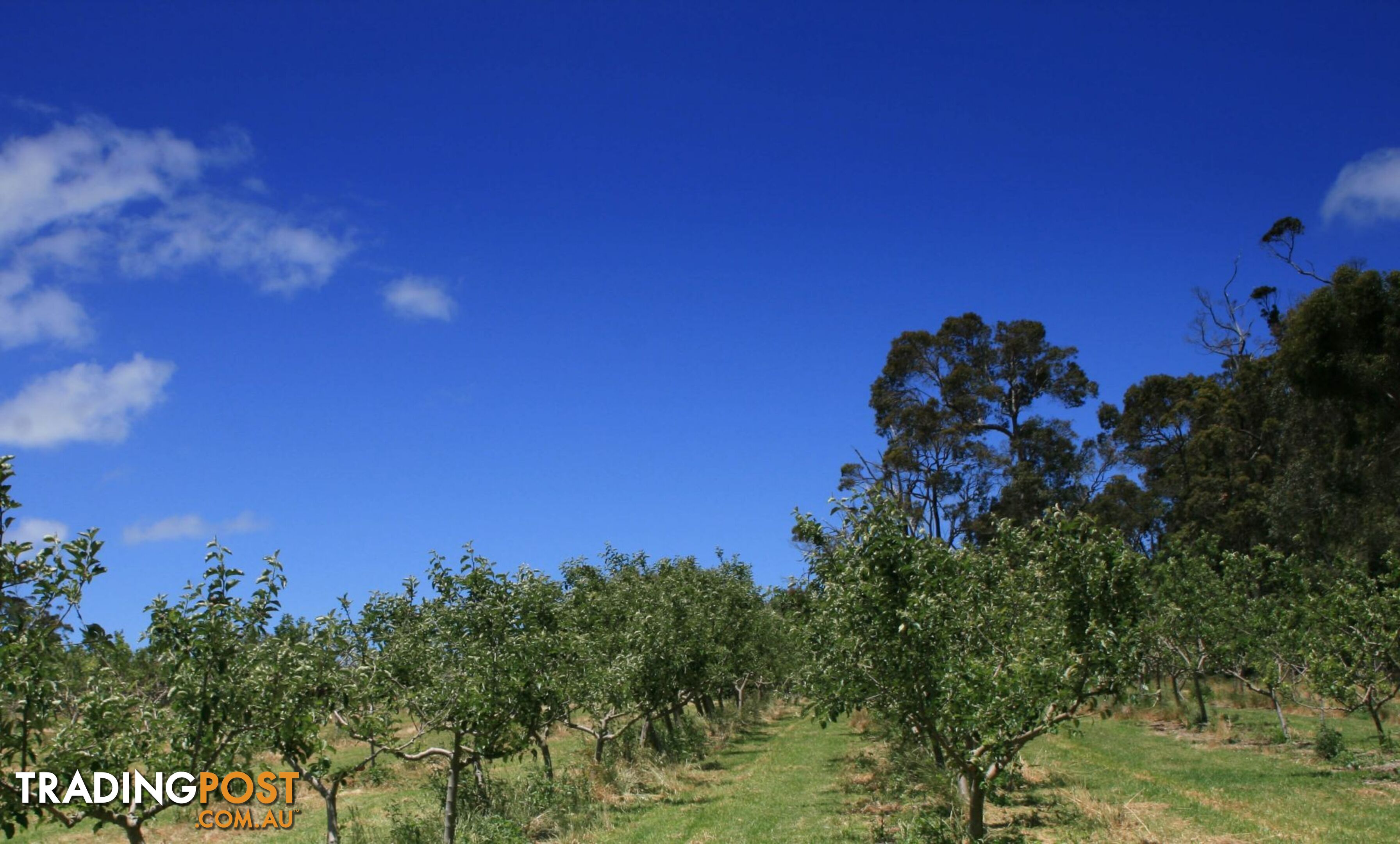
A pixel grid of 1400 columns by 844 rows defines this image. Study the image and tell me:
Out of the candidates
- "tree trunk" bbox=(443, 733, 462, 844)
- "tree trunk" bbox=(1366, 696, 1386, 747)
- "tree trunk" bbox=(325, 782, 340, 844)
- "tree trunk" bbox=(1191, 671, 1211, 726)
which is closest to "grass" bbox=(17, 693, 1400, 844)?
"tree trunk" bbox=(1366, 696, 1386, 747)

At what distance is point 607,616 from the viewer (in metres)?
36.8

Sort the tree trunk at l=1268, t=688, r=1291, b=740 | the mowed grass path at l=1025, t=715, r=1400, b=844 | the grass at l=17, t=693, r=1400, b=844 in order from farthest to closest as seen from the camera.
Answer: the tree trunk at l=1268, t=688, r=1291, b=740 < the grass at l=17, t=693, r=1400, b=844 < the mowed grass path at l=1025, t=715, r=1400, b=844

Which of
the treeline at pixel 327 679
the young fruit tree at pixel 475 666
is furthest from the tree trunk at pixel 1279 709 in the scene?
the young fruit tree at pixel 475 666

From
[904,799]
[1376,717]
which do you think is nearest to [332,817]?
[904,799]

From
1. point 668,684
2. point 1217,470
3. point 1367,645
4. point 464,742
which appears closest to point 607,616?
point 668,684

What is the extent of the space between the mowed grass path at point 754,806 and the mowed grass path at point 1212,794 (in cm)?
540

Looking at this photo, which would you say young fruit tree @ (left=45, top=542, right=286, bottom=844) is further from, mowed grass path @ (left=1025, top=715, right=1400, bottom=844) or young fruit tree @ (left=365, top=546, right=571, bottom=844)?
mowed grass path @ (left=1025, top=715, right=1400, bottom=844)

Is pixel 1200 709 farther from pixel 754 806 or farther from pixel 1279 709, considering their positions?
pixel 754 806

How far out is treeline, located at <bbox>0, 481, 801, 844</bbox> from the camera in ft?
30.6

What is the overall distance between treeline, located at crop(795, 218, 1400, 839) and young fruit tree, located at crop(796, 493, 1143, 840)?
0.16 ft

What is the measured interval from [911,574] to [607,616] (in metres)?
23.7

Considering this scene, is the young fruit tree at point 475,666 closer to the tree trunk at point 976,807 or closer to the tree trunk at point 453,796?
the tree trunk at point 453,796

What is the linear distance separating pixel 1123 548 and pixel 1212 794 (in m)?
10.8

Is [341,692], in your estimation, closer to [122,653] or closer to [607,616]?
[122,653]
